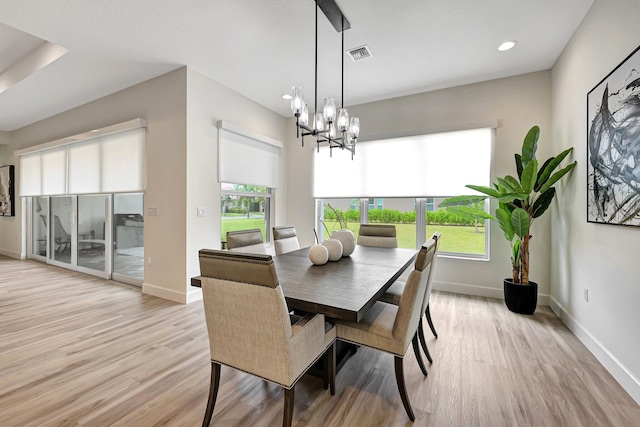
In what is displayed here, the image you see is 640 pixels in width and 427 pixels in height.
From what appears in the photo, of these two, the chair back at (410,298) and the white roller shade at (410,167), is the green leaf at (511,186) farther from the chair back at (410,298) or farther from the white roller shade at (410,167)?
the chair back at (410,298)

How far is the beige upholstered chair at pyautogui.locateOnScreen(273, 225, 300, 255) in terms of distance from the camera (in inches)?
122

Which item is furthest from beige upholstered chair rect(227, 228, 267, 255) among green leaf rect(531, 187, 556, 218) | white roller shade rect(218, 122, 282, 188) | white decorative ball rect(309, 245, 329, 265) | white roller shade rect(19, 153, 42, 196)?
white roller shade rect(19, 153, 42, 196)

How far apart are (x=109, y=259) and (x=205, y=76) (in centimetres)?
323

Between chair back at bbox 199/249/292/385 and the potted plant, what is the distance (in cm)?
276

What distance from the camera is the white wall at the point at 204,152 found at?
11.3 feet

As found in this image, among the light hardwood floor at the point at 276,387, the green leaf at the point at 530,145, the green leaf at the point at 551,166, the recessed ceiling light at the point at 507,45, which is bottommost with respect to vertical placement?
the light hardwood floor at the point at 276,387

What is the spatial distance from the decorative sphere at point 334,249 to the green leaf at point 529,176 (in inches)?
84.2

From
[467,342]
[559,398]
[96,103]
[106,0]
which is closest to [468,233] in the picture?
[467,342]

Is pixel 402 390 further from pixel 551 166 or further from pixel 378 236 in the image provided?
pixel 551 166

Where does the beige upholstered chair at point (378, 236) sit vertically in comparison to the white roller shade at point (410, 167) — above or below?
below

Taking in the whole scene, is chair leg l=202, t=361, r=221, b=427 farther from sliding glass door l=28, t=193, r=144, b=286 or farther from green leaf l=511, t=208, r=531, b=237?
sliding glass door l=28, t=193, r=144, b=286

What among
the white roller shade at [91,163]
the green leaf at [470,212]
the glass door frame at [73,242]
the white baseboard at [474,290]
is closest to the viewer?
the green leaf at [470,212]

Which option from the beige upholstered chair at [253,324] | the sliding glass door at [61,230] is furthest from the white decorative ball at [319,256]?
the sliding glass door at [61,230]

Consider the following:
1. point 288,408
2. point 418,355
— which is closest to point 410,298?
point 418,355
